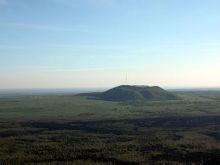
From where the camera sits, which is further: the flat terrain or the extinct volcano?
the extinct volcano

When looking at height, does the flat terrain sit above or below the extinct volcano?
below

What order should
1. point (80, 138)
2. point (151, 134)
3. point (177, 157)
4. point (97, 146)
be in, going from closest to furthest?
point (177, 157) → point (97, 146) → point (80, 138) → point (151, 134)

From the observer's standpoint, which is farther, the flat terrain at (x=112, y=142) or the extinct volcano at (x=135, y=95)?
the extinct volcano at (x=135, y=95)

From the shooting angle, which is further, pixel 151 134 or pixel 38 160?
pixel 151 134

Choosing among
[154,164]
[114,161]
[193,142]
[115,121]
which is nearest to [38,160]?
[114,161]

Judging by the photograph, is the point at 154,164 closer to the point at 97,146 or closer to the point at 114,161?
the point at 114,161

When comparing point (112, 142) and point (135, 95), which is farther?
point (135, 95)

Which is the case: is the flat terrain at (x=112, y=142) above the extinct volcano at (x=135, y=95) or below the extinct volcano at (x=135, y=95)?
below

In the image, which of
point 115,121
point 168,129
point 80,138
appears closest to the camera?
point 80,138

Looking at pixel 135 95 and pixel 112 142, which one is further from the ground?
pixel 135 95
